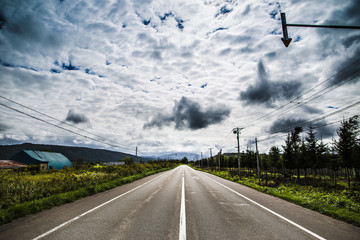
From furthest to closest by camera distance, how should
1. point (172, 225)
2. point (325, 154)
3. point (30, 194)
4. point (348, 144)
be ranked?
point (325, 154), point (348, 144), point (30, 194), point (172, 225)

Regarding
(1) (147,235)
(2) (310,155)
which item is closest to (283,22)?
(1) (147,235)

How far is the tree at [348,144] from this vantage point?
83.8 ft

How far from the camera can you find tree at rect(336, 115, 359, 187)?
2555 centimetres

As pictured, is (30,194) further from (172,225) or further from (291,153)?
(291,153)

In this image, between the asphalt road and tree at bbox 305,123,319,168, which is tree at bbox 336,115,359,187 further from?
the asphalt road

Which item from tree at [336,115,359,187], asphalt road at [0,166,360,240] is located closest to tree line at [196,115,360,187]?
tree at [336,115,359,187]

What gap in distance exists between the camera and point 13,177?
9492 mm

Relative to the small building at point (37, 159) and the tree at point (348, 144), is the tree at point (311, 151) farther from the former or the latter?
the small building at point (37, 159)

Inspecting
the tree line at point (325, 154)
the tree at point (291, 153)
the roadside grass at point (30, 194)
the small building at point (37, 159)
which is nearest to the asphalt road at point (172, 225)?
the roadside grass at point (30, 194)

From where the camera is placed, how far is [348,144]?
2591 centimetres

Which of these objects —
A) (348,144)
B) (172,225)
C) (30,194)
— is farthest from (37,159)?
(348,144)

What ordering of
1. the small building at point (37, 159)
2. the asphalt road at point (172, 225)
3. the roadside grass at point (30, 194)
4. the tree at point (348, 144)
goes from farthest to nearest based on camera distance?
1. the small building at point (37, 159)
2. the tree at point (348, 144)
3. the roadside grass at point (30, 194)
4. the asphalt road at point (172, 225)

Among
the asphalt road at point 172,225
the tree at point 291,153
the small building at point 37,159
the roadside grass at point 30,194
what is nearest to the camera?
the asphalt road at point 172,225

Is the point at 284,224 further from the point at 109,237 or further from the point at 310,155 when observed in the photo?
A: the point at 310,155
